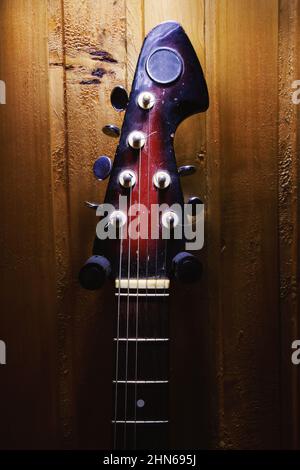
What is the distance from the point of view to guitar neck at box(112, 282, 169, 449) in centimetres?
83

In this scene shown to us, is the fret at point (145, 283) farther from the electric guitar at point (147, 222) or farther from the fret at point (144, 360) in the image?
the fret at point (144, 360)

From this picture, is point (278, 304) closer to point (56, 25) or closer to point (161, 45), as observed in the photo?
point (161, 45)

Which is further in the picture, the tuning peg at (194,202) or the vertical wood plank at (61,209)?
the vertical wood plank at (61,209)

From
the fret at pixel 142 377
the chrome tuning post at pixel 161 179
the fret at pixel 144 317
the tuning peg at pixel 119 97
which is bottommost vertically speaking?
the fret at pixel 142 377

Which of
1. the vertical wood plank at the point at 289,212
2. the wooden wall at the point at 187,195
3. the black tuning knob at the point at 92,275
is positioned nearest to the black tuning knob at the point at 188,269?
the black tuning knob at the point at 92,275

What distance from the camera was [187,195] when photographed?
3.37 feet

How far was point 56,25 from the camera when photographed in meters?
1.01

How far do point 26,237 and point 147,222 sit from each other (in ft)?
1.21

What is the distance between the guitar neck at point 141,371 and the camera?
2.74ft

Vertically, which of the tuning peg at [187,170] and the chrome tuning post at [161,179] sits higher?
the tuning peg at [187,170]

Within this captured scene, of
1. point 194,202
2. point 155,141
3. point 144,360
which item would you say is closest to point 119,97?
point 155,141

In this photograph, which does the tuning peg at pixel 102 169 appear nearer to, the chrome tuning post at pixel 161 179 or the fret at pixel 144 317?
the chrome tuning post at pixel 161 179

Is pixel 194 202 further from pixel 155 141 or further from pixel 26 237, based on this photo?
pixel 26 237
